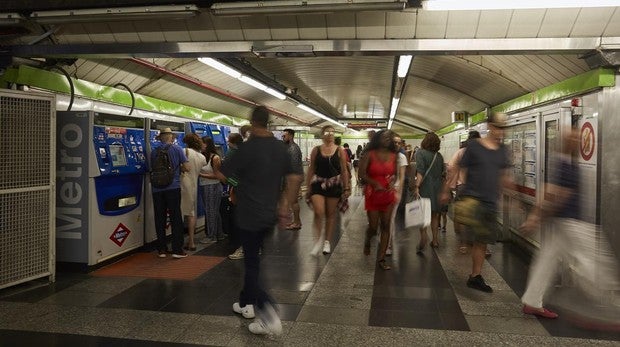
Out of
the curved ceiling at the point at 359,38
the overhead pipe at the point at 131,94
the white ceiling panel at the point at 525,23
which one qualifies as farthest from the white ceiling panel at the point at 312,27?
the overhead pipe at the point at 131,94

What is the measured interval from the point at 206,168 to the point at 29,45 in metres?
2.60

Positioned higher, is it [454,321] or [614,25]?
[614,25]

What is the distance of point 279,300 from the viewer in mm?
4301

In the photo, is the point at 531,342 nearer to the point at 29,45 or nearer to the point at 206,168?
the point at 206,168

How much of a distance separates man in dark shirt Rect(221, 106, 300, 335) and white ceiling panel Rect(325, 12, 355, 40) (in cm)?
177

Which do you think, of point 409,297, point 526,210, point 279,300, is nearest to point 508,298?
point 409,297

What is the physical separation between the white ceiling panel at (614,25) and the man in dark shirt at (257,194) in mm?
3493

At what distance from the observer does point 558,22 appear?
4.37 meters

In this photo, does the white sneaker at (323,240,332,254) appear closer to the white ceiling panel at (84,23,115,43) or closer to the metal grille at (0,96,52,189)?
the metal grille at (0,96,52,189)

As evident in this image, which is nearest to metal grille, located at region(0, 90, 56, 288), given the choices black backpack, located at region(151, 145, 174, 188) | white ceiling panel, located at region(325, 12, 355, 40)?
black backpack, located at region(151, 145, 174, 188)

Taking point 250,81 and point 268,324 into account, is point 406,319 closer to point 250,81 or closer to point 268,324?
point 268,324

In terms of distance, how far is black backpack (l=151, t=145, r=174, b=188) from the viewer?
5.72m

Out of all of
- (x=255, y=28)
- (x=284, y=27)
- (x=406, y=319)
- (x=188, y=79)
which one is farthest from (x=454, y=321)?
(x=188, y=79)

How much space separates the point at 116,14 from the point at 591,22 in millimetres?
4711
